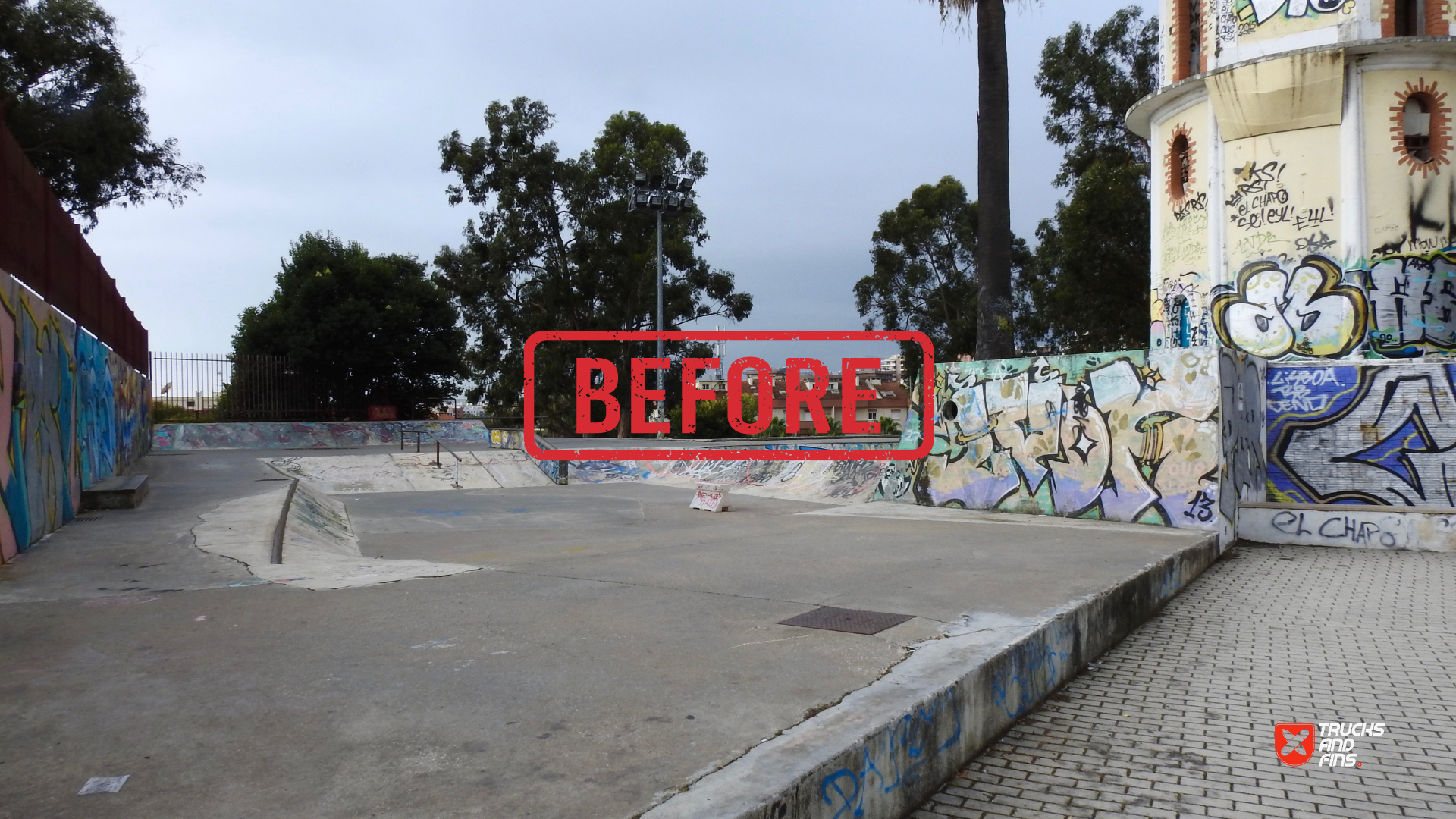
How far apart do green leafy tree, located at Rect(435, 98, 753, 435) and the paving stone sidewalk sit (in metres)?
30.8

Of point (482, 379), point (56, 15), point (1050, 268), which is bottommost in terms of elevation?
point (482, 379)

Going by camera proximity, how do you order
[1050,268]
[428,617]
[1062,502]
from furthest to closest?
1. [1050,268]
2. [1062,502]
3. [428,617]

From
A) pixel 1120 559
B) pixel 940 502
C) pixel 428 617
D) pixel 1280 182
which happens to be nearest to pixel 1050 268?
pixel 1280 182

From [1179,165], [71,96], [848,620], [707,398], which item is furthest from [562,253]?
[848,620]

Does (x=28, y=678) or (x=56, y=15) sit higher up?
(x=56, y=15)

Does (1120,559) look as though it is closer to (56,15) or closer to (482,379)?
(56,15)

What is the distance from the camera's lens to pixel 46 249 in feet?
28.5

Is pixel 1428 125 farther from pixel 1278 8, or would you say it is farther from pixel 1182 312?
pixel 1182 312

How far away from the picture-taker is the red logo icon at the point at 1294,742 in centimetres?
400

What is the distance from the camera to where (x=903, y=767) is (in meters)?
3.41

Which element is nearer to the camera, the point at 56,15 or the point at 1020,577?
the point at 1020,577

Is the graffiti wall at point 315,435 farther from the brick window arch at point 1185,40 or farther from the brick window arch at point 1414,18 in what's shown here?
the brick window arch at point 1414,18

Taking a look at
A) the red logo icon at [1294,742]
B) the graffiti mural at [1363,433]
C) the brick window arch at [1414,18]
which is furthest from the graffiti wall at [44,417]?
the brick window arch at [1414,18]

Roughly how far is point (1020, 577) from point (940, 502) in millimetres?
6274
